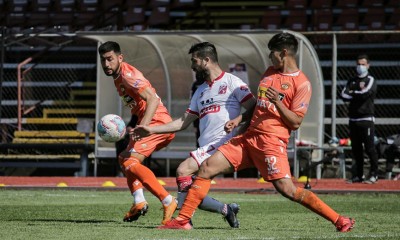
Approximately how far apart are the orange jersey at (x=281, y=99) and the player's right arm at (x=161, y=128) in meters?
1.05

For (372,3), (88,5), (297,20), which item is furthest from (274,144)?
(88,5)

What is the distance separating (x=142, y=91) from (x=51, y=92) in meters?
15.4

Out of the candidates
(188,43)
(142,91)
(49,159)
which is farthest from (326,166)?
(142,91)

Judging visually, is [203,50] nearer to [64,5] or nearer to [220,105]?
[220,105]

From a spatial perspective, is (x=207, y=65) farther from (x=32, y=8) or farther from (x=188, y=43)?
(x=32, y=8)

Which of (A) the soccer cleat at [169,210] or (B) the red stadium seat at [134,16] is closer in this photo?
(A) the soccer cleat at [169,210]

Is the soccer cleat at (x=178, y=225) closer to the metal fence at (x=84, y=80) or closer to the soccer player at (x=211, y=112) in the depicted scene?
the soccer player at (x=211, y=112)

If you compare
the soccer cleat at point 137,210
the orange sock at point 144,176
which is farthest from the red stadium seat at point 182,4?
the soccer cleat at point 137,210

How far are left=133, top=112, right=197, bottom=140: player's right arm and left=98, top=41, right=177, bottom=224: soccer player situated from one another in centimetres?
60

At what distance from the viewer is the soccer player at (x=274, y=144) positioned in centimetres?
954

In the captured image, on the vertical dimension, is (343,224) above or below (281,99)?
below

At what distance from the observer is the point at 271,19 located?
27078 mm

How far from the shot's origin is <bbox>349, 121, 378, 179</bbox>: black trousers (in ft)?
62.6

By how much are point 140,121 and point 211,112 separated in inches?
55.1
